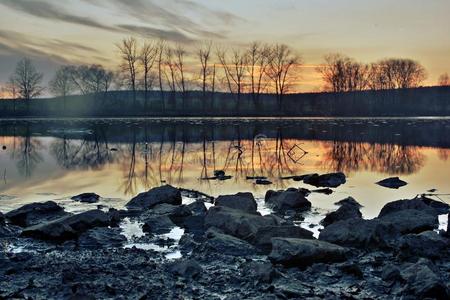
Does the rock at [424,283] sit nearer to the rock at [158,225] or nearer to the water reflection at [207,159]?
the rock at [158,225]

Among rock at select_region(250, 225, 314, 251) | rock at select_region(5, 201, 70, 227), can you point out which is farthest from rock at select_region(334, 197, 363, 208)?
rock at select_region(5, 201, 70, 227)

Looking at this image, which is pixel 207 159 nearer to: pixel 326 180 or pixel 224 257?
pixel 326 180

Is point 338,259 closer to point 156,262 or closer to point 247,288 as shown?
point 247,288

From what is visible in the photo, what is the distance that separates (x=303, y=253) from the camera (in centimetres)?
670

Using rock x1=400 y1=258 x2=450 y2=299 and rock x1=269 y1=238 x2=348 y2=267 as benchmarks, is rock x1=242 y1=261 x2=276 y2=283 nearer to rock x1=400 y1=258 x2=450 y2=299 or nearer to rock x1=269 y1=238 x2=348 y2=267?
rock x1=269 y1=238 x2=348 y2=267

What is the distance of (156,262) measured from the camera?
6.84 m

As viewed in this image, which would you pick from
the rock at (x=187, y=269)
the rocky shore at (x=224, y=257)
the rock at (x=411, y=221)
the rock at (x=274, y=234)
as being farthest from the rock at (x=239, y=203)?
the rock at (x=187, y=269)

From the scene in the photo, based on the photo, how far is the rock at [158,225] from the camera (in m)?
8.96

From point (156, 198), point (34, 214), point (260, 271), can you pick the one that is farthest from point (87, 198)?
point (260, 271)

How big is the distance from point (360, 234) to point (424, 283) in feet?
7.49

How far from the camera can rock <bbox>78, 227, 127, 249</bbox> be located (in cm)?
795

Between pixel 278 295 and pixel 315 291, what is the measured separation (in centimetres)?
52

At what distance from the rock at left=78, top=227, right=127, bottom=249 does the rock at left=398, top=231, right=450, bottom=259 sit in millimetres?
4651

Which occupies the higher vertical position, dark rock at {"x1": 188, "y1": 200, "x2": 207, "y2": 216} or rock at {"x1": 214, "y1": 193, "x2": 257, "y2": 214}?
rock at {"x1": 214, "y1": 193, "x2": 257, "y2": 214}
